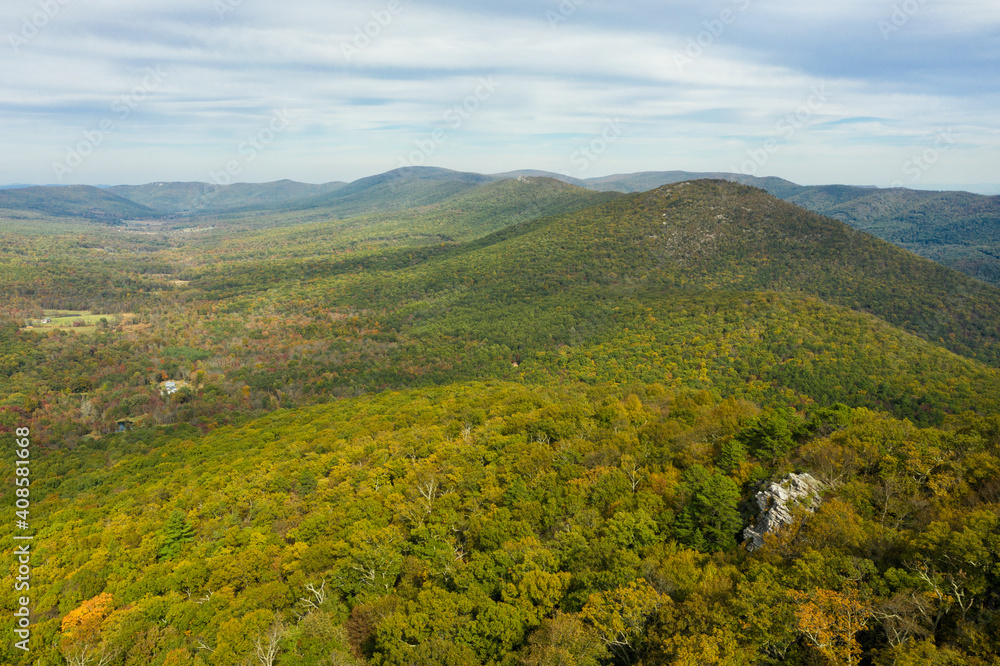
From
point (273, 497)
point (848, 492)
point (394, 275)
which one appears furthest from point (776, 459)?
point (394, 275)

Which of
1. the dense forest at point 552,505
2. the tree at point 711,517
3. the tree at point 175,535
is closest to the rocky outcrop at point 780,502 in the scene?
the dense forest at point 552,505

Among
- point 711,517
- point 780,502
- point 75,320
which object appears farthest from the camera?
point 75,320

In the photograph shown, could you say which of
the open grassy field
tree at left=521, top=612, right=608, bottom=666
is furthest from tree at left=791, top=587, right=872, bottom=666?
the open grassy field

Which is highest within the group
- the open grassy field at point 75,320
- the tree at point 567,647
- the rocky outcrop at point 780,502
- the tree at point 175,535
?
the rocky outcrop at point 780,502

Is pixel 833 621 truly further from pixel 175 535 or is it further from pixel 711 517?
pixel 175 535

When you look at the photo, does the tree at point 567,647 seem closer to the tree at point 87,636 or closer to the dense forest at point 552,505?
the dense forest at point 552,505

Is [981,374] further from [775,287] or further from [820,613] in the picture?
[820,613]

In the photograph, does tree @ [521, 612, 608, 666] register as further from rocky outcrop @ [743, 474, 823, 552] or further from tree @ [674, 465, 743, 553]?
rocky outcrop @ [743, 474, 823, 552]

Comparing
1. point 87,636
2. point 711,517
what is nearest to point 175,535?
point 87,636

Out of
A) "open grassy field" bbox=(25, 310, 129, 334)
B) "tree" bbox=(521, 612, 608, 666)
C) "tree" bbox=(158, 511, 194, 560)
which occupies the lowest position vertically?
"tree" bbox=(158, 511, 194, 560)

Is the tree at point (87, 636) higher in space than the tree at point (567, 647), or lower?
lower
